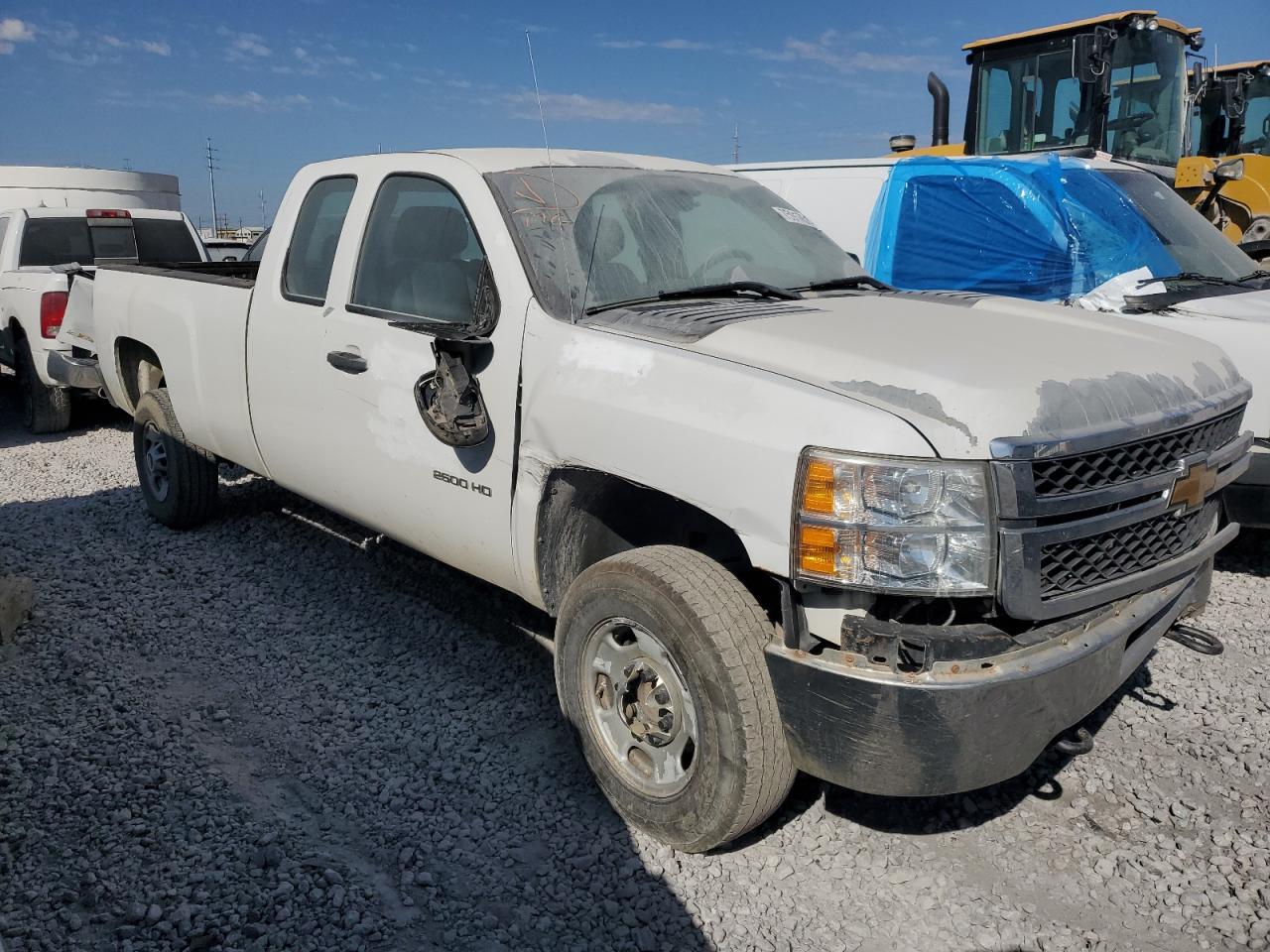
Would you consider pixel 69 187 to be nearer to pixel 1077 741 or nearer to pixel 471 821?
pixel 471 821

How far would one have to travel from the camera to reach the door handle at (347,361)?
3953 mm

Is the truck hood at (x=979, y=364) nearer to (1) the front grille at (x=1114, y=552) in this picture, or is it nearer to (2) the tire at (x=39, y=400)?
(1) the front grille at (x=1114, y=552)

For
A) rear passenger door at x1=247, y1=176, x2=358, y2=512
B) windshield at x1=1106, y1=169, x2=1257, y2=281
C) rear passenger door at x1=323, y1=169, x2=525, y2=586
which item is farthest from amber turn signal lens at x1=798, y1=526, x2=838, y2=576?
windshield at x1=1106, y1=169, x2=1257, y2=281

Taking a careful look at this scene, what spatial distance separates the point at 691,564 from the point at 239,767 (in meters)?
1.79

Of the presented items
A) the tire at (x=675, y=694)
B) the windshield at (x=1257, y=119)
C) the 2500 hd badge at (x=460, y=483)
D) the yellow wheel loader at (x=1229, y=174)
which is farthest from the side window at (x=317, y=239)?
the windshield at (x=1257, y=119)

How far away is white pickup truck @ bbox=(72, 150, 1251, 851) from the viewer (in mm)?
2475

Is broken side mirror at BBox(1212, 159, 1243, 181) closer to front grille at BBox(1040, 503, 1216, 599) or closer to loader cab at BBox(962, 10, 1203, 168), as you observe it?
loader cab at BBox(962, 10, 1203, 168)

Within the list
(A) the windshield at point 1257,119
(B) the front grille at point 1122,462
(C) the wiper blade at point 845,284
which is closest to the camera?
(B) the front grille at point 1122,462

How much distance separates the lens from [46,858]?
2.95 metres

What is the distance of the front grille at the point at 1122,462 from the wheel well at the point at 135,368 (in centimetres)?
534

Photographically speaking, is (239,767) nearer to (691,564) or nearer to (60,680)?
(60,680)

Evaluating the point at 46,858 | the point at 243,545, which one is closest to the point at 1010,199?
the point at 243,545

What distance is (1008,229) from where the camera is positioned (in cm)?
682

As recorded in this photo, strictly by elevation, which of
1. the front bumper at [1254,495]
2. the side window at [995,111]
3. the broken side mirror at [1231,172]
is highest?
the side window at [995,111]
